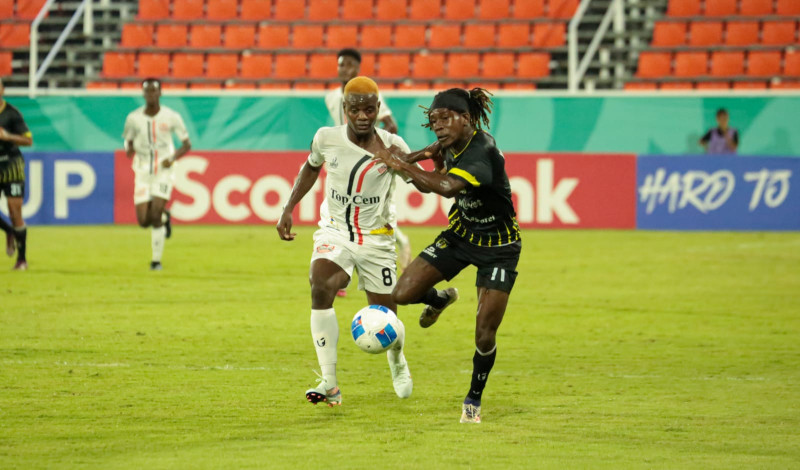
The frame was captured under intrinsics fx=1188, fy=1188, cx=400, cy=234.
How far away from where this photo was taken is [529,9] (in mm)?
26250

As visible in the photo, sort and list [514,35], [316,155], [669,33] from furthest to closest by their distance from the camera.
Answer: [514,35] < [669,33] < [316,155]

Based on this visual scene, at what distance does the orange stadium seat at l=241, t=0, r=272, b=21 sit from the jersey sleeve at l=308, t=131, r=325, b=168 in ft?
65.6

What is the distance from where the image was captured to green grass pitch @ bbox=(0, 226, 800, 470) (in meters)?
6.23

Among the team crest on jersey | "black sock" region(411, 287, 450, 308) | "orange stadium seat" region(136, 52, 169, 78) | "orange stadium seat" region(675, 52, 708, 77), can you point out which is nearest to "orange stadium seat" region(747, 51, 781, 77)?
"orange stadium seat" region(675, 52, 708, 77)

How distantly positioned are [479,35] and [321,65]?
3.51 meters

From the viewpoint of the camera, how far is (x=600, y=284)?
14.3 meters

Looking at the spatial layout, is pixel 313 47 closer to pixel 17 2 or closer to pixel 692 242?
pixel 17 2

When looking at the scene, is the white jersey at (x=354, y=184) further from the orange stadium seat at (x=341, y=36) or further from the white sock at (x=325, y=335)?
the orange stadium seat at (x=341, y=36)

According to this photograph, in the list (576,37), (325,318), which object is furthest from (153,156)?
(576,37)

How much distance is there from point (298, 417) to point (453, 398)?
3.71 ft

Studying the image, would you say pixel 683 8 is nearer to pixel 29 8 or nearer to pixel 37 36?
→ pixel 37 36

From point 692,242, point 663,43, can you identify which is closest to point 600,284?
point 692,242

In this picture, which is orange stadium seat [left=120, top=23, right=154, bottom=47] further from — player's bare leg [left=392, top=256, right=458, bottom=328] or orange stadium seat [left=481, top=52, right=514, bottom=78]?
player's bare leg [left=392, top=256, right=458, bottom=328]

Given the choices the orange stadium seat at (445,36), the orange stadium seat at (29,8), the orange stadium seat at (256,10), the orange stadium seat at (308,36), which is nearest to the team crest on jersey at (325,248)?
the orange stadium seat at (445,36)
